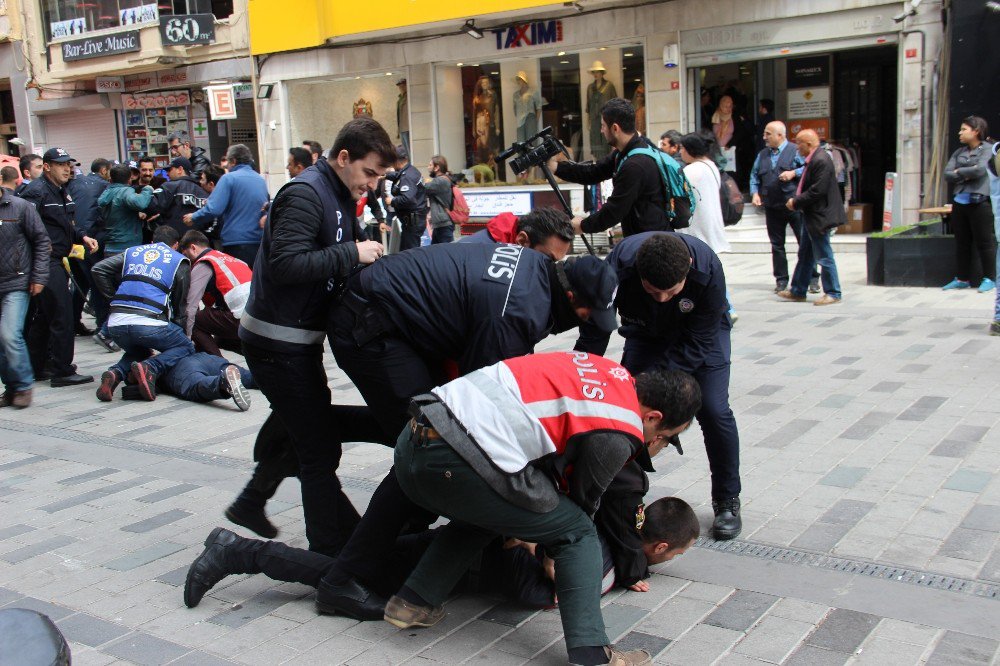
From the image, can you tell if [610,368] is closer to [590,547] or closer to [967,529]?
[590,547]

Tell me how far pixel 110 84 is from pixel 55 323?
1682cm

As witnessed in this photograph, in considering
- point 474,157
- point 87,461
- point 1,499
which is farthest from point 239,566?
point 474,157

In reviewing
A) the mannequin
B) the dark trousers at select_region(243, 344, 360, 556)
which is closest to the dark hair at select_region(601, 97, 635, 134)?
the dark trousers at select_region(243, 344, 360, 556)

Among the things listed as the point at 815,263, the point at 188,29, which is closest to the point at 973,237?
the point at 815,263

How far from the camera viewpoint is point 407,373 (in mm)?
3461

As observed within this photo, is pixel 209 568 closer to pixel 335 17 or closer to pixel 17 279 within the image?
pixel 17 279

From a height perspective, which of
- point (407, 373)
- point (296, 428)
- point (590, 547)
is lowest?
point (590, 547)

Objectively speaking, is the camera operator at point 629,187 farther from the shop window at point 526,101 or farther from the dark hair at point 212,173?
the shop window at point 526,101

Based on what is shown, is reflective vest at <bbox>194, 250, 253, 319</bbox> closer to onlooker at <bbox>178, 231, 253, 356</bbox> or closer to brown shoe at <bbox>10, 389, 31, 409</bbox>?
onlooker at <bbox>178, 231, 253, 356</bbox>

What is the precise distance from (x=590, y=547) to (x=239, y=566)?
134cm

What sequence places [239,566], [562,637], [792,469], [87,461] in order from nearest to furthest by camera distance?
[562,637], [239,566], [792,469], [87,461]

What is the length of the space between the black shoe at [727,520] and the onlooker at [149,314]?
4.56 meters

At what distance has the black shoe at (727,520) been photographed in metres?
4.16

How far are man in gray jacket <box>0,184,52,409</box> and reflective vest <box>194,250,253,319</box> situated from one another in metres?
1.12
